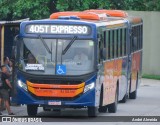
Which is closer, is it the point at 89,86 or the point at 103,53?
the point at 89,86

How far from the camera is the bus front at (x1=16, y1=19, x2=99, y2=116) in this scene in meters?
23.1

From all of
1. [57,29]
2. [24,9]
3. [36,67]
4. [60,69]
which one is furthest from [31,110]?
[24,9]

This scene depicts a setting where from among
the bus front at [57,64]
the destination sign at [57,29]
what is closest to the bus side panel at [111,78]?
the bus front at [57,64]

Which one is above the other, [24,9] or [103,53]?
[103,53]

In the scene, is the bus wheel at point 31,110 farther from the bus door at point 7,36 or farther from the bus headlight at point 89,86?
the bus headlight at point 89,86

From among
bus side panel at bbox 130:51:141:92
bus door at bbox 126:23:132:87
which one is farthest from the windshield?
bus side panel at bbox 130:51:141:92

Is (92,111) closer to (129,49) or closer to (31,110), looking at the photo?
(31,110)

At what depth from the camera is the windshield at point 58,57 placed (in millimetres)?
23250

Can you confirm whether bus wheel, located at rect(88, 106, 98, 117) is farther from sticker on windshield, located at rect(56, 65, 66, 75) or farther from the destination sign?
the destination sign

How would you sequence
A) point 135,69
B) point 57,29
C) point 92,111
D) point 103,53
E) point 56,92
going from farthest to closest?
point 135,69
point 103,53
point 92,111
point 57,29
point 56,92

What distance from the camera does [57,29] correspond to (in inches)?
928

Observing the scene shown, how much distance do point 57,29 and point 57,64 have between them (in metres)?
1.00

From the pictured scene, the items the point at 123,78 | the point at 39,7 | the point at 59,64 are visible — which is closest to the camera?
the point at 59,64

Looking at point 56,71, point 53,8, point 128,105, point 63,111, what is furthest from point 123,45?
point 53,8
